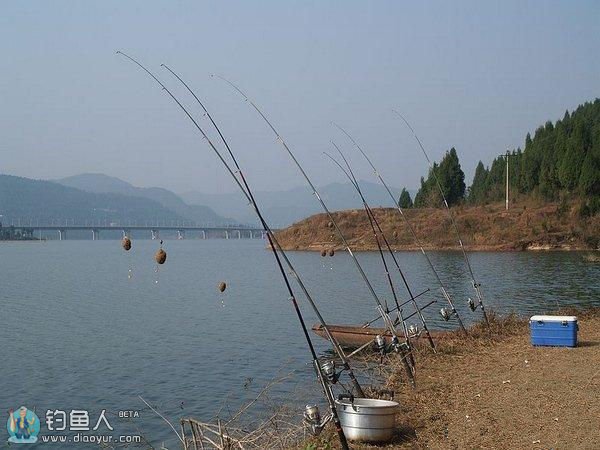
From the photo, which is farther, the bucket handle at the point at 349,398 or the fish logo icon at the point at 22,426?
the fish logo icon at the point at 22,426

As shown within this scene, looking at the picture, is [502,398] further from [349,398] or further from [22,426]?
[22,426]

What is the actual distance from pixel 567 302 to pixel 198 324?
634 inches

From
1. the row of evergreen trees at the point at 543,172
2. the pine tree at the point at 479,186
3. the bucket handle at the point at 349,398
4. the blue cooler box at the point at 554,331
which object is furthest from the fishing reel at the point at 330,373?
the pine tree at the point at 479,186

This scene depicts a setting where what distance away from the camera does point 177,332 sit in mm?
25156

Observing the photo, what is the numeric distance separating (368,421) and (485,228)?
80.8 m

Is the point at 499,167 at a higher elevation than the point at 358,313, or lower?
higher

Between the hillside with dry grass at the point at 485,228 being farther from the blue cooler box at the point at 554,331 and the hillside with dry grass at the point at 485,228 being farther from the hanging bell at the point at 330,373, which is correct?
the hanging bell at the point at 330,373

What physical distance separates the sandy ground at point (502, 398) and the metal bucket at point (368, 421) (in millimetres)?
193

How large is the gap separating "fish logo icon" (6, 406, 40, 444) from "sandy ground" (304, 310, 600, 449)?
6626mm

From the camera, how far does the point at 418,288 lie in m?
39.5

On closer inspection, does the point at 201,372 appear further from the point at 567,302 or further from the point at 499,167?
Answer: the point at 499,167

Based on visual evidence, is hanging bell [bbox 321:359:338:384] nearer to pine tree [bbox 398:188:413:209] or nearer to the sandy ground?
the sandy ground

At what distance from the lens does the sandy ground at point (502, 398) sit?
9.15m

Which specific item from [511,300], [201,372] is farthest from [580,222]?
[201,372]
